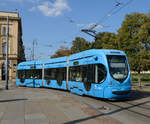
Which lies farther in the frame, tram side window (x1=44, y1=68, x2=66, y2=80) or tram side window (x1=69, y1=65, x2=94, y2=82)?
tram side window (x1=44, y1=68, x2=66, y2=80)

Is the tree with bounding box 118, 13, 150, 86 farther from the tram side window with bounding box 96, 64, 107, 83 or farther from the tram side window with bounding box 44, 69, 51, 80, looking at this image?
the tram side window with bounding box 96, 64, 107, 83

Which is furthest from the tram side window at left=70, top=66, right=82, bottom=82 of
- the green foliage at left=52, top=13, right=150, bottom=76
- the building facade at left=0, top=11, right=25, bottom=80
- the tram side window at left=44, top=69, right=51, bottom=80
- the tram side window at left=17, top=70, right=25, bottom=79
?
the building facade at left=0, top=11, right=25, bottom=80

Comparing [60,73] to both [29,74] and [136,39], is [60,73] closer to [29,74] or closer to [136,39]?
[29,74]

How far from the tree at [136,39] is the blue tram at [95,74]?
9.40 metres

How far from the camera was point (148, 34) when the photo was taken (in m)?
21.8

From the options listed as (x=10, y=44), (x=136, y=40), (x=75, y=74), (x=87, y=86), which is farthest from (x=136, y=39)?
(x=10, y=44)

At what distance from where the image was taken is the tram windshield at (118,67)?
11.0 metres

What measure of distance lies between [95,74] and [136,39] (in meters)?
12.7

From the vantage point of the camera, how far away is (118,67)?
11.2 meters

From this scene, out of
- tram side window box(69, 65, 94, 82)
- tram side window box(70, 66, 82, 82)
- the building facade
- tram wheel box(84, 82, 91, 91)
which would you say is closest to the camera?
tram side window box(69, 65, 94, 82)

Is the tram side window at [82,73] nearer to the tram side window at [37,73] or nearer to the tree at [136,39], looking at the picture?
the tram side window at [37,73]

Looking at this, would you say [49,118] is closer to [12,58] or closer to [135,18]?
[135,18]

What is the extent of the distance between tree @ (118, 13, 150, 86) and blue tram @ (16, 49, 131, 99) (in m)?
9.40

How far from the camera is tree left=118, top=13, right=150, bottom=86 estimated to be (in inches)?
856
